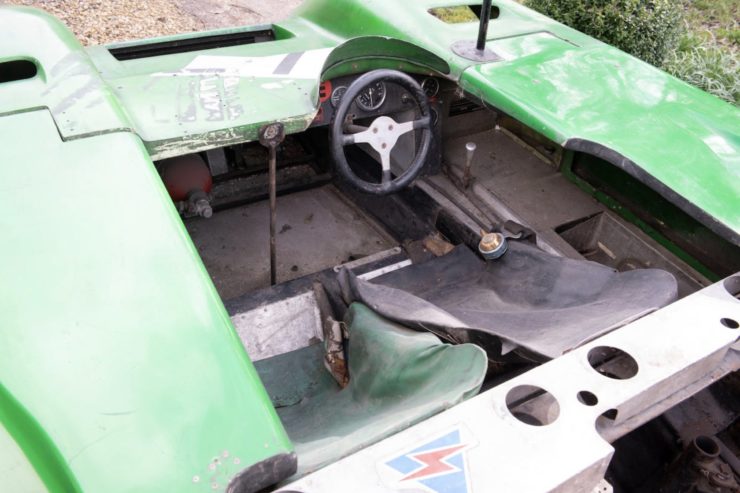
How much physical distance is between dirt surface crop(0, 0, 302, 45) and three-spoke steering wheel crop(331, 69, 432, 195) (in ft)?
14.1

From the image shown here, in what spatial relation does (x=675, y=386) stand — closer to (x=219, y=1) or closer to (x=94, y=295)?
(x=94, y=295)

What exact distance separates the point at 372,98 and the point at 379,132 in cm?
21

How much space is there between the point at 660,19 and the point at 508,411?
4356 millimetres

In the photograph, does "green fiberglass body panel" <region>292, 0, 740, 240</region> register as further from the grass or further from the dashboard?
the grass

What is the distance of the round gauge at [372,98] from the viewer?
90.4 inches

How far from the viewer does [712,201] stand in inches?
66.4

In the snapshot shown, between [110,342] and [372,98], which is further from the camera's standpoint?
[372,98]

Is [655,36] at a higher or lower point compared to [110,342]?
lower

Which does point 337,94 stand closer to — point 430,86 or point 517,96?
point 430,86

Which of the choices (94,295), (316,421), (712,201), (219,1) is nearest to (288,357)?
(316,421)

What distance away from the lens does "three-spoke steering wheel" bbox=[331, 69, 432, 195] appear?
208 centimetres

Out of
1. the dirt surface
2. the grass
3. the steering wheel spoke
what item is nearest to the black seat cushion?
the steering wheel spoke

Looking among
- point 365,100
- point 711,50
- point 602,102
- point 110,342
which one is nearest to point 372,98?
point 365,100

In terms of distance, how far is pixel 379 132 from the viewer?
7.22 feet
